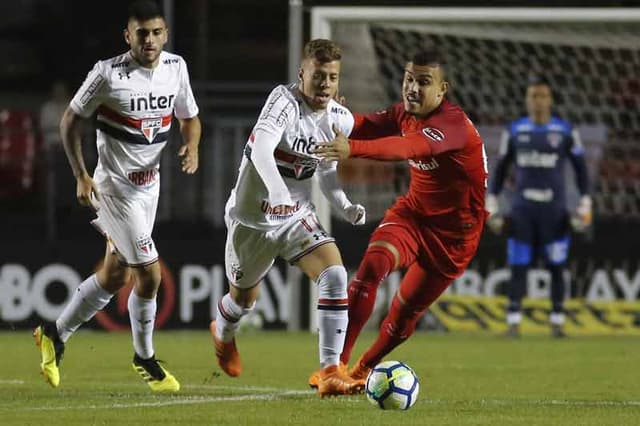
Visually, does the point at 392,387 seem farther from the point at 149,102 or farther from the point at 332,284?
the point at 149,102

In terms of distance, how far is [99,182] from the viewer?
27.1ft

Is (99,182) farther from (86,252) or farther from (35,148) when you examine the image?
(35,148)


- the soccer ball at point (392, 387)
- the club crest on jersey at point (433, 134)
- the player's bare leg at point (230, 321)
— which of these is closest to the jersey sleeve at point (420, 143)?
the club crest on jersey at point (433, 134)

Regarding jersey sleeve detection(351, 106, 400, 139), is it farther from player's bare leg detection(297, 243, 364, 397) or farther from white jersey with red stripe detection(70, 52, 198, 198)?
white jersey with red stripe detection(70, 52, 198, 198)

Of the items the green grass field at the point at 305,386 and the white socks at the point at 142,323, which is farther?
the white socks at the point at 142,323

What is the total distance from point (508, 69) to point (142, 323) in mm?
7904

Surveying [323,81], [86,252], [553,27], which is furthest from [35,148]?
[323,81]

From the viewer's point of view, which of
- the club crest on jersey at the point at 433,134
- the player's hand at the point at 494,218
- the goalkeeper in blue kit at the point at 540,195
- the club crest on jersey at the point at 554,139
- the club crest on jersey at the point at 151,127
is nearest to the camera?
the club crest on jersey at the point at 433,134

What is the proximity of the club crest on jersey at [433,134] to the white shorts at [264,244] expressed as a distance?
818 millimetres

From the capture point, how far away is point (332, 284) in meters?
7.66

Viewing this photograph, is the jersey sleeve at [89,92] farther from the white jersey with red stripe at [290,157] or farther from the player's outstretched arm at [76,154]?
the white jersey with red stripe at [290,157]

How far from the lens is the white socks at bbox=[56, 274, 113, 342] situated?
27.5ft

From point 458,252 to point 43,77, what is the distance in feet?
38.5

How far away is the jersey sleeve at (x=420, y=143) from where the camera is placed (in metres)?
7.17
